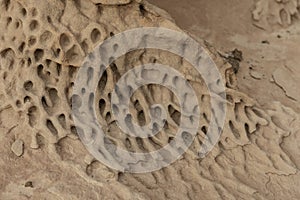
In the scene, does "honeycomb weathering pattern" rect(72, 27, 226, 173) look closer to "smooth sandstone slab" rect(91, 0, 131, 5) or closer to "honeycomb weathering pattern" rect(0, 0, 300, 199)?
"honeycomb weathering pattern" rect(0, 0, 300, 199)

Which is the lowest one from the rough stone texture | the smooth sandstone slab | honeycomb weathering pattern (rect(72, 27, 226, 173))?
the rough stone texture

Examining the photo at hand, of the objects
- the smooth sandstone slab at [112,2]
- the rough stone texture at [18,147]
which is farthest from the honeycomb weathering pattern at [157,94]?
the rough stone texture at [18,147]

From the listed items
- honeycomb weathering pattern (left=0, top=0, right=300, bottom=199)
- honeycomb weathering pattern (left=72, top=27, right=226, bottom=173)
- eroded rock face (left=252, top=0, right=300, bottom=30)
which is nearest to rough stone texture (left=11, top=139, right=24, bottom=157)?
honeycomb weathering pattern (left=0, top=0, right=300, bottom=199)

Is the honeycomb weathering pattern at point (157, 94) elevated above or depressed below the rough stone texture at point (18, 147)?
above

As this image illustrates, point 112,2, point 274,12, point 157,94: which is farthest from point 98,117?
point 274,12

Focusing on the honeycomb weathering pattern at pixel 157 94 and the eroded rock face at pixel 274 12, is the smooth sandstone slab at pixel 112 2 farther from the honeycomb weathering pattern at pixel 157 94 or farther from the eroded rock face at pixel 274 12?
the eroded rock face at pixel 274 12

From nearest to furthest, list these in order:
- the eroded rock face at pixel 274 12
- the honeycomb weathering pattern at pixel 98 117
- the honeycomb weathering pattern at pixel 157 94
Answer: the honeycomb weathering pattern at pixel 98 117 < the honeycomb weathering pattern at pixel 157 94 < the eroded rock face at pixel 274 12

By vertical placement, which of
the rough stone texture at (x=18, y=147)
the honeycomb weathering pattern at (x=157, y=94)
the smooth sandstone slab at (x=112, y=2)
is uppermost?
the smooth sandstone slab at (x=112, y=2)

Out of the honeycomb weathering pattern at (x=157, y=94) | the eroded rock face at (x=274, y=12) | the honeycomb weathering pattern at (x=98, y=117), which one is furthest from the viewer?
the eroded rock face at (x=274, y=12)

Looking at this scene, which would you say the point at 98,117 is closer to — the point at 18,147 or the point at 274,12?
the point at 18,147
